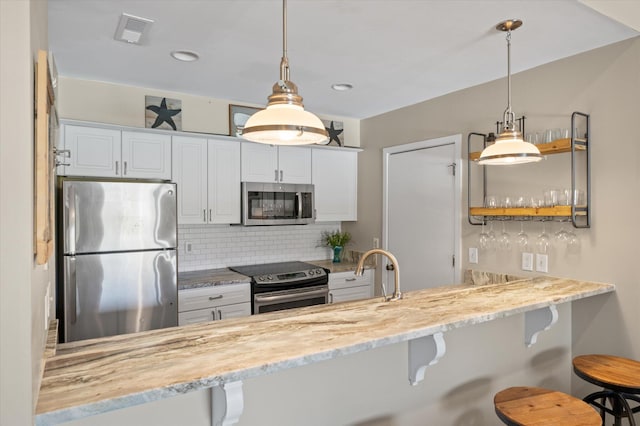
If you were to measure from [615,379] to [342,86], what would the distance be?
99.4 inches

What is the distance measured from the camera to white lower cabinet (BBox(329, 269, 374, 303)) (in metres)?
3.97

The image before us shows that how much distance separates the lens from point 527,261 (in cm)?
286

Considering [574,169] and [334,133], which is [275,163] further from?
[574,169]

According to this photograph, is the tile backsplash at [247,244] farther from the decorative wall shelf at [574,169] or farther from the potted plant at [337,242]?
the decorative wall shelf at [574,169]

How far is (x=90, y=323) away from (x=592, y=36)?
3.54 m

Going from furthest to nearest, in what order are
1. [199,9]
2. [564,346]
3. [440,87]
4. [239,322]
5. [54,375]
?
1. [440,87]
2. [564,346]
3. [199,9]
4. [239,322]
5. [54,375]

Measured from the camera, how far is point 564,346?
263 centimetres

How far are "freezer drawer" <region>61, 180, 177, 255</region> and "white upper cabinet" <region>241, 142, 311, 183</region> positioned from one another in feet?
2.92

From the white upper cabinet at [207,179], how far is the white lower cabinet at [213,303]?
0.60 m

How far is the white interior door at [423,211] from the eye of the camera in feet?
11.2

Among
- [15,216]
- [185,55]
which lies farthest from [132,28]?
[15,216]

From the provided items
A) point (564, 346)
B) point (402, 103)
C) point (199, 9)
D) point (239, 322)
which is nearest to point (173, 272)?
point (239, 322)

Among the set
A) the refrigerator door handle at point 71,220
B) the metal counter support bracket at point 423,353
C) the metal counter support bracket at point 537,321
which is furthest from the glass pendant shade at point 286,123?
the refrigerator door handle at point 71,220

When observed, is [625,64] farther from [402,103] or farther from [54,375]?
[54,375]
